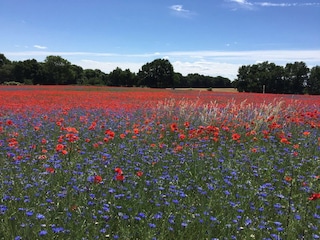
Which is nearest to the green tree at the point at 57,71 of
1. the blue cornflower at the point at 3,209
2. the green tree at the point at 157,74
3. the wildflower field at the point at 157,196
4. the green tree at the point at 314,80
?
the green tree at the point at 157,74

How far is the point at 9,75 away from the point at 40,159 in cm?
7258

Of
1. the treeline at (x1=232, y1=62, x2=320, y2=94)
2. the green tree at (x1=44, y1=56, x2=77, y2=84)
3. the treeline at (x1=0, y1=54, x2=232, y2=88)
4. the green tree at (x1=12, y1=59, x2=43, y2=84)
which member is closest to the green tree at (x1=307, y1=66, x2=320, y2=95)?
the treeline at (x1=232, y1=62, x2=320, y2=94)

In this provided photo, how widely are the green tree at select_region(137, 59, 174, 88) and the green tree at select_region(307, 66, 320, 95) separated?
26.0 m

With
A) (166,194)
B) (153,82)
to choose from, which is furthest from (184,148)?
(153,82)

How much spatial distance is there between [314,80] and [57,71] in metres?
45.1

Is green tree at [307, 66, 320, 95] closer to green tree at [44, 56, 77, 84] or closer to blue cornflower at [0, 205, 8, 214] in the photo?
green tree at [44, 56, 77, 84]

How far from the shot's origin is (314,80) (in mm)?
57125

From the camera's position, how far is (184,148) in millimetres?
6156

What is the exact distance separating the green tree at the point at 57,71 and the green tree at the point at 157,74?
46.4 ft

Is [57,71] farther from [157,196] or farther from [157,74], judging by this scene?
[157,196]

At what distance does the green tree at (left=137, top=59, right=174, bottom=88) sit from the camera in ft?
233

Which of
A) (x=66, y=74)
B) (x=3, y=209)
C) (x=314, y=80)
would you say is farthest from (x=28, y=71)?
(x=3, y=209)

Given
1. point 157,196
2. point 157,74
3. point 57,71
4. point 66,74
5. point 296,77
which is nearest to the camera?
point 157,196

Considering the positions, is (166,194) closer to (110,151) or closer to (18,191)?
(18,191)
